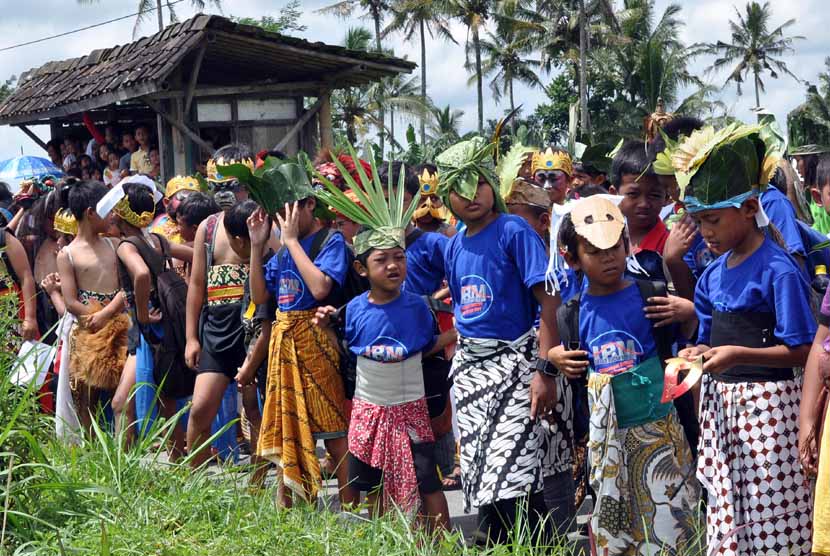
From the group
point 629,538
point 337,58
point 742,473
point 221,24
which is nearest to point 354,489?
point 629,538

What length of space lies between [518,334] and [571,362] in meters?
0.48

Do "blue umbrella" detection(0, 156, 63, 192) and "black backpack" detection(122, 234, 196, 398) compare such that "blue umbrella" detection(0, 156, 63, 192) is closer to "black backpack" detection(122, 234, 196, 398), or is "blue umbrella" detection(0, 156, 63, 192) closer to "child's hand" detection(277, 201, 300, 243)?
"black backpack" detection(122, 234, 196, 398)

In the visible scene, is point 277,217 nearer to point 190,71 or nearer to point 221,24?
point 221,24

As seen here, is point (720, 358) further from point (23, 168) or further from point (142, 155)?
point (23, 168)

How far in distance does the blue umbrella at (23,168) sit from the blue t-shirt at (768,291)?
12928mm

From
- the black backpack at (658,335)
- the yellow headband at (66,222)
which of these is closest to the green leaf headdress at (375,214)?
the black backpack at (658,335)

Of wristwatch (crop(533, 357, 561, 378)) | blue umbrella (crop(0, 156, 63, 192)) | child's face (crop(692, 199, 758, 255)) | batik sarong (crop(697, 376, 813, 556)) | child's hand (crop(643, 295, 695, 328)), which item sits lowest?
batik sarong (crop(697, 376, 813, 556))

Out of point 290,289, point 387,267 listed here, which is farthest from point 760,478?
point 290,289

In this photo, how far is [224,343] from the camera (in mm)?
6137

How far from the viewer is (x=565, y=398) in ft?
15.6

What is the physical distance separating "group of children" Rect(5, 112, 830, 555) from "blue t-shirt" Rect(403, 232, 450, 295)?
0.01 m

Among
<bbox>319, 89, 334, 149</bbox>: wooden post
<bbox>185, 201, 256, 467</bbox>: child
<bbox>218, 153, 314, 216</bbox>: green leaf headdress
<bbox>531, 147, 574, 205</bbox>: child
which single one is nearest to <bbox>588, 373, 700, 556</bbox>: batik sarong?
<bbox>218, 153, 314, 216</bbox>: green leaf headdress

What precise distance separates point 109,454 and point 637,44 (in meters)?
46.2

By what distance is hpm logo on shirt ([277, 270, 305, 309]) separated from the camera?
5555 millimetres
